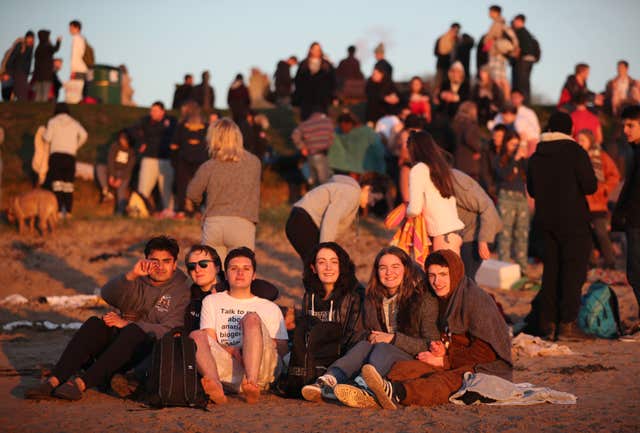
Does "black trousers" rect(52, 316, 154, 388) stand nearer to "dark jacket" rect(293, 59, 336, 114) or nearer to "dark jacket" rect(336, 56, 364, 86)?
"dark jacket" rect(293, 59, 336, 114)

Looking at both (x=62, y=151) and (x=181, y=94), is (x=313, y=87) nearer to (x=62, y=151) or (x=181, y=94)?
(x=62, y=151)

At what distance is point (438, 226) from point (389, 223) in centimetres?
50

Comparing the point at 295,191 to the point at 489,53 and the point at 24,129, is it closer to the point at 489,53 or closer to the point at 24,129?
the point at 489,53

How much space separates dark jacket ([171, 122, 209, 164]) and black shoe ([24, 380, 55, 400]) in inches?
381

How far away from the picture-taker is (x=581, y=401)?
21.2ft

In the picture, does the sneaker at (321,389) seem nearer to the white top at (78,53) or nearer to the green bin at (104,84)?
the white top at (78,53)

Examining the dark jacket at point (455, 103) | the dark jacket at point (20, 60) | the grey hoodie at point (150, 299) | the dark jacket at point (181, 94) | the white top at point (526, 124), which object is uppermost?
the dark jacket at point (20, 60)

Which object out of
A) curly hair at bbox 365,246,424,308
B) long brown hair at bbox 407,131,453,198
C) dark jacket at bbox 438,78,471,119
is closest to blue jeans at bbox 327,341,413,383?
curly hair at bbox 365,246,424,308

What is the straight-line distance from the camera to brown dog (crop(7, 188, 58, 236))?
15367 mm

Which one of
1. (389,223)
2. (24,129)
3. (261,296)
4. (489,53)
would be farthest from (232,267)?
(24,129)

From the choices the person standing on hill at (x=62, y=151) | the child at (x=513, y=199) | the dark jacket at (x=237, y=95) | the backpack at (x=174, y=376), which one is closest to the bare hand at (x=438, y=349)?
the backpack at (x=174, y=376)

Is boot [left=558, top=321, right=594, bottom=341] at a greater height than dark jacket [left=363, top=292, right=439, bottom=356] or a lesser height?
lesser

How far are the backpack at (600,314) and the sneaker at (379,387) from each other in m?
3.75

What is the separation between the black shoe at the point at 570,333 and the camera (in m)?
9.17
